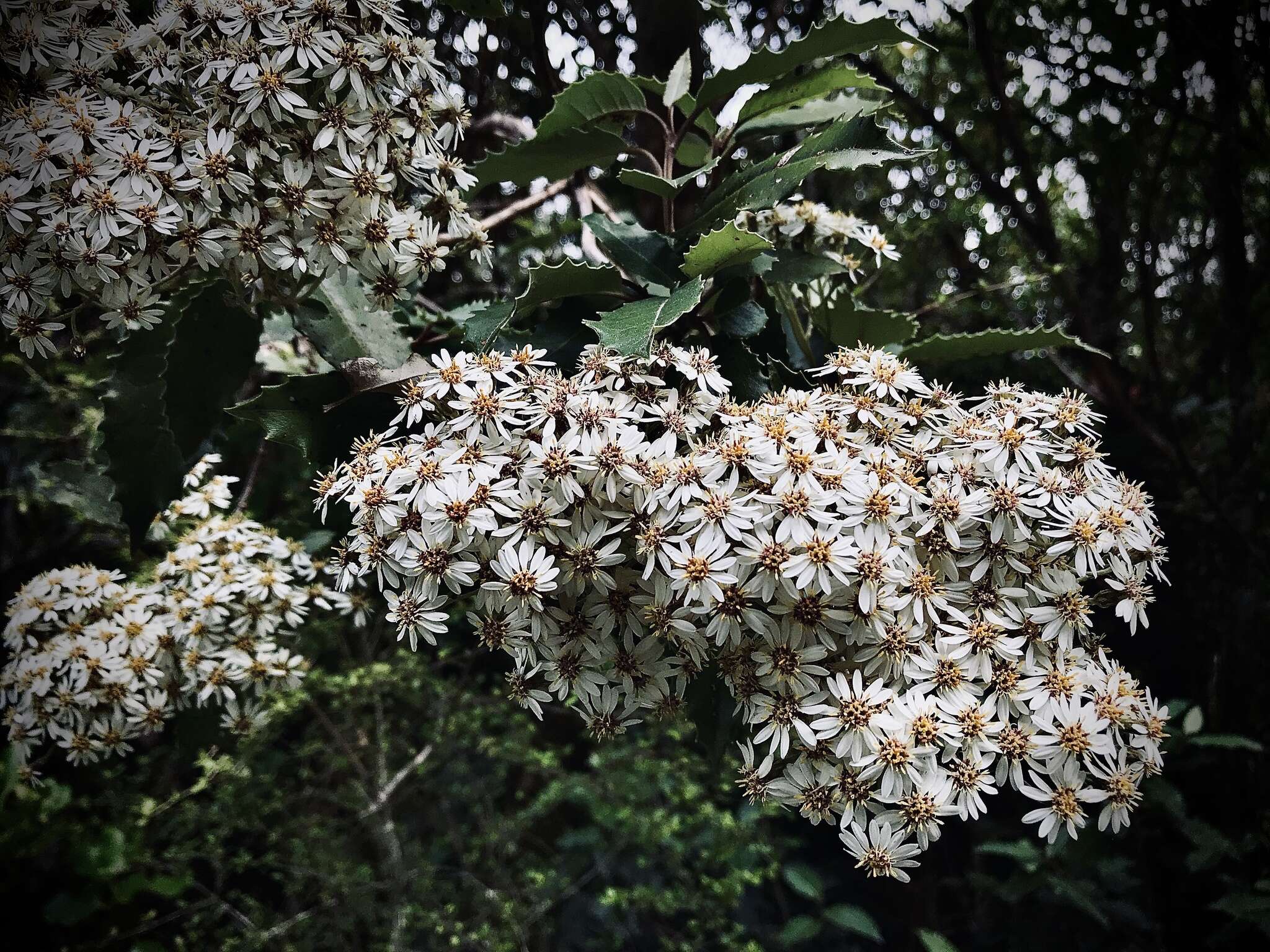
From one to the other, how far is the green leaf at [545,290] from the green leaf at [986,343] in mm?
271

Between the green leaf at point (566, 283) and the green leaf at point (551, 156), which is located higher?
the green leaf at point (551, 156)

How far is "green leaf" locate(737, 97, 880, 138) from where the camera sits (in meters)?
0.75

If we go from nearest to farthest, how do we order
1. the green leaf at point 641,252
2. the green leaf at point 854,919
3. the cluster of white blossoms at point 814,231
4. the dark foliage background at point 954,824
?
the green leaf at point 641,252 < the cluster of white blossoms at point 814,231 < the dark foliage background at point 954,824 < the green leaf at point 854,919

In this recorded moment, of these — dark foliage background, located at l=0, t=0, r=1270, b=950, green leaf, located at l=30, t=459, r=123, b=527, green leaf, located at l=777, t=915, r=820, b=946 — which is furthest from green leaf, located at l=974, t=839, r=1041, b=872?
green leaf, located at l=30, t=459, r=123, b=527

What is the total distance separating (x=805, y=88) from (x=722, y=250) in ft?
0.84

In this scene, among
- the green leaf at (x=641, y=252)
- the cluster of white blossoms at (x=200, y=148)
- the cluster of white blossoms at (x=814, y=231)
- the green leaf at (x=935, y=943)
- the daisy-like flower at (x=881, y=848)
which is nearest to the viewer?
the daisy-like flower at (x=881, y=848)

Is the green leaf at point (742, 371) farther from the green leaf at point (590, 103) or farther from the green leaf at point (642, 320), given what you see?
the green leaf at point (590, 103)

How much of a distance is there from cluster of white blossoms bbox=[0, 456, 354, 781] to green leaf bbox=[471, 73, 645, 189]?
432 mm

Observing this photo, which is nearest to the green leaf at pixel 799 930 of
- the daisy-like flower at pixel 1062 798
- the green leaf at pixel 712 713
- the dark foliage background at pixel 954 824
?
the dark foliage background at pixel 954 824

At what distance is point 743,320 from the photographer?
0.66 m

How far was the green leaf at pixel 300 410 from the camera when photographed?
1.92 ft

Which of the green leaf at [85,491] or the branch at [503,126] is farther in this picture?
the branch at [503,126]

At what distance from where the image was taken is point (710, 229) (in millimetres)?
679

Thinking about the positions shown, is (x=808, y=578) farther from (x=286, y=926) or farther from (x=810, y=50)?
(x=286, y=926)
